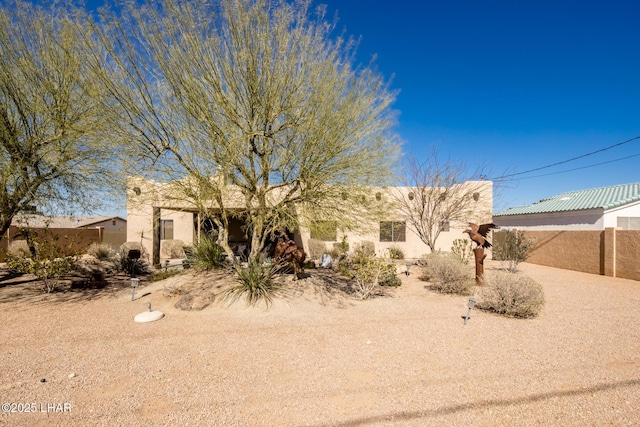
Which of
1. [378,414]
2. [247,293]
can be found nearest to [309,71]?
[247,293]

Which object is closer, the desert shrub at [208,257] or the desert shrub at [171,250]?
the desert shrub at [208,257]

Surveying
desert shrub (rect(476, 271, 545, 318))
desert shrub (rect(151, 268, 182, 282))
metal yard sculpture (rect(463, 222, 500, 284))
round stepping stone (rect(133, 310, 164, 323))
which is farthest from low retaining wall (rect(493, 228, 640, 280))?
desert shrub (rect(151, 268, 182, 282))

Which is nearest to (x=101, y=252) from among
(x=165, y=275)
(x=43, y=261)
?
(x=165, y=275)

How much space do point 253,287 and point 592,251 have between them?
1430 cm

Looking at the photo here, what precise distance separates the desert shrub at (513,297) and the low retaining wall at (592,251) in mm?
8033

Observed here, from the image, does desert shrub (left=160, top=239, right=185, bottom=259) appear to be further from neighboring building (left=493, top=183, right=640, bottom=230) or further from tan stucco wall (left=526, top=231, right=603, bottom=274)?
neighboring building (left=493, top=183, right=640, bottom=230)

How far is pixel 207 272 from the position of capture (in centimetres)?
952

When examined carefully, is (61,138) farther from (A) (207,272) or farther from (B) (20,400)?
(B) (20,400)

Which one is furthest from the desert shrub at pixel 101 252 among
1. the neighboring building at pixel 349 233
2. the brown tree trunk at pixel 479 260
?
the brown tree trunk at pixel 479 260

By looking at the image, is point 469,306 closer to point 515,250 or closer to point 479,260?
point 479,260

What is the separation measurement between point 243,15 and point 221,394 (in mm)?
6232

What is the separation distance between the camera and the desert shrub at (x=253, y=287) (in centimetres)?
719

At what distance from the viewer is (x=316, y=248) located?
16.8 m

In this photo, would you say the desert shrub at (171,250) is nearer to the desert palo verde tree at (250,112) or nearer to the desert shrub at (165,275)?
the desert shrub at (165,275)
